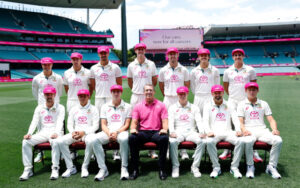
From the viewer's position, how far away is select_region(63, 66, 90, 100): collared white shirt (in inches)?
218

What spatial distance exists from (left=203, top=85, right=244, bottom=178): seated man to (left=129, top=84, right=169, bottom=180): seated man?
0.81 m

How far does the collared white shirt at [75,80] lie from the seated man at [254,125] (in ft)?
10.9

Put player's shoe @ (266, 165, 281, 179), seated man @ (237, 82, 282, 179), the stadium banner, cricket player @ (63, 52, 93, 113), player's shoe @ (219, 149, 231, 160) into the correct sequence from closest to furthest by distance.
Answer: player's shoe @ (266, 165, 281, 179), seated man @ (237, 82, 282, 179), player's shoe @ (219, 149, 231, 160), cricket player @ (63, 52, 93, 113), the stadium banner

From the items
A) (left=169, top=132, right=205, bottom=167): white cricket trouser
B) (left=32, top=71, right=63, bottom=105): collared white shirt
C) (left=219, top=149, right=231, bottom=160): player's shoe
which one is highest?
(left=32, top=71, right=63, bottom=105): collared white shirt

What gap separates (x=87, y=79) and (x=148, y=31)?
4678 cm

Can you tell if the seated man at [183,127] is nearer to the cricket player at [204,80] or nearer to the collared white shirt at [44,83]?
the cricket player at [204,80]

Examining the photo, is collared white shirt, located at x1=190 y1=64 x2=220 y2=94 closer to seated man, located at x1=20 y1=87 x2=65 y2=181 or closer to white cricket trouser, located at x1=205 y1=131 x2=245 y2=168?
white cricket trouser, located at x1=205 y1=131 x2=245 y2=168

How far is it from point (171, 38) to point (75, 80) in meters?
47.4

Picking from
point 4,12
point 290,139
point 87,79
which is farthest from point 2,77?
point 290,139

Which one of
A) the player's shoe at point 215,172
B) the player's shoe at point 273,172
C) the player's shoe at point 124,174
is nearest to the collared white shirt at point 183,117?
the player's shoe at point 215,172

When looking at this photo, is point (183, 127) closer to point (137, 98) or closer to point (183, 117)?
point (183, 117)

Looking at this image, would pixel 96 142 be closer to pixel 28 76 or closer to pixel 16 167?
pixel 16 167

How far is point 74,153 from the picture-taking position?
5.45 m

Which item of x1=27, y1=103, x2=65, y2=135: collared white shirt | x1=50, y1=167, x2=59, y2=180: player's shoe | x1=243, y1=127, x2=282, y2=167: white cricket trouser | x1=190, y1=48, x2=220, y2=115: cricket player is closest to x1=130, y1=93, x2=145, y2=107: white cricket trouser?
x1=190, y1=48, x2=220, y2=115: cricket player
